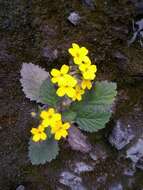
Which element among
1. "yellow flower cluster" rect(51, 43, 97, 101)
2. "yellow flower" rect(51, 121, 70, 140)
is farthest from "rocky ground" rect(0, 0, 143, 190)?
"yellow flower cluster" rect(51, 43, 97, 101)

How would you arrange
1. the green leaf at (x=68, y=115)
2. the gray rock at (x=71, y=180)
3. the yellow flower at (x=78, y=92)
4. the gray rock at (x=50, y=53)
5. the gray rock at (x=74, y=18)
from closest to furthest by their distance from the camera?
the yellow flower at (x=78, y=92) → the green leaf at (x=68, y=115) → the gray rock at (x=71, y=180) → the gray rock at (x=50, y=53) → the gray rock at (x=74, y=18)

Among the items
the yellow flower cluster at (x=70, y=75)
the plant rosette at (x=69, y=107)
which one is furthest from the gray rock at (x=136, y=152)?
the yellow flower cluster at (x=70, y=75)

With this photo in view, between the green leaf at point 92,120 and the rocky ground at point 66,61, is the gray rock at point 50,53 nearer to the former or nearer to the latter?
the rocky ground at point 66,61

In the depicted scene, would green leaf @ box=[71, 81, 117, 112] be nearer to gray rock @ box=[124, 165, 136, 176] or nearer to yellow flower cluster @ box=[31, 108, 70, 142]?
yellow flower cluster @ box=[31, 108, 70, 142]

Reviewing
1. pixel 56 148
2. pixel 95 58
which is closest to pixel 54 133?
pixel 56 148

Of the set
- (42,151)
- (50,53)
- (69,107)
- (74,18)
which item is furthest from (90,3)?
(42,151)

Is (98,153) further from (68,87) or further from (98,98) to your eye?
(68,87)

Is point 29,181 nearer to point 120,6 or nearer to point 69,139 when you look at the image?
point 69,139
